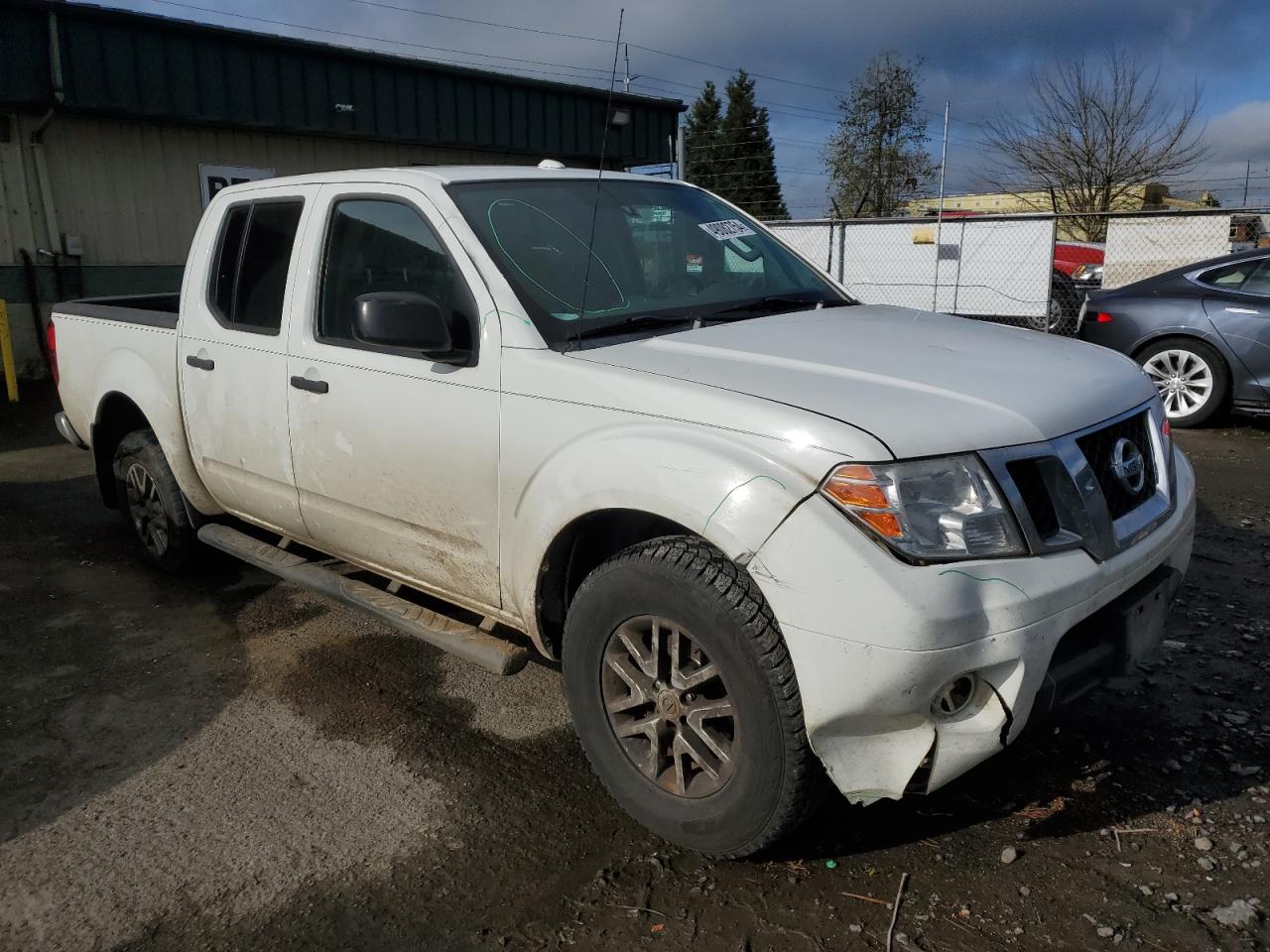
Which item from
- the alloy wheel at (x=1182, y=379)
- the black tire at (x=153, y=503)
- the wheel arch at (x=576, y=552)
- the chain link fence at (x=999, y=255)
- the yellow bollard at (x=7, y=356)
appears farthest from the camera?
the chain link fence at (x=999, y=255)

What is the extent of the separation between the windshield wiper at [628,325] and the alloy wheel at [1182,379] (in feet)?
22.2

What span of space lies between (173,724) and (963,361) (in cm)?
306

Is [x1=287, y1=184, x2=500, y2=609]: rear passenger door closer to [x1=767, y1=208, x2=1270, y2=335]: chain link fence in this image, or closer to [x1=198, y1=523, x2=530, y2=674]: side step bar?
[x1=198, y1=523, x2=530, y2=674]: side step bar

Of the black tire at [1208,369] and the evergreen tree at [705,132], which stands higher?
the evergreen tree at [705,132]

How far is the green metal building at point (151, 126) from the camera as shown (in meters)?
10.8

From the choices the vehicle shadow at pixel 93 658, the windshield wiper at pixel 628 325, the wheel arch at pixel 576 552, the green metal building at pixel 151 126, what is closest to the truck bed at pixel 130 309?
the vehicle shadow at pixel 93 658

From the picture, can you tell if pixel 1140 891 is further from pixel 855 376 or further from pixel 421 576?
pixel 421 576

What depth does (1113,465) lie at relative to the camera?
9.05 ft

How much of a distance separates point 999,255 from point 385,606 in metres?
10.8

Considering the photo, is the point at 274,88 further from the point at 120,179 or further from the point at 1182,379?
the point at 1182,379

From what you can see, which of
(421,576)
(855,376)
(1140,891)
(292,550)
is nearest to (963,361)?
(855,376)

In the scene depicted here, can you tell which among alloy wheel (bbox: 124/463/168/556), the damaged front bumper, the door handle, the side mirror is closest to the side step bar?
alloy wheel (bbox: 124/463/168/556)

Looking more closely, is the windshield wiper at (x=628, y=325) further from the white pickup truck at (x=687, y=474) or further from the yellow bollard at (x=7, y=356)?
the yellow bollard at (x=7, y=356)

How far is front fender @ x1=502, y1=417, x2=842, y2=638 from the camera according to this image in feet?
7.79
